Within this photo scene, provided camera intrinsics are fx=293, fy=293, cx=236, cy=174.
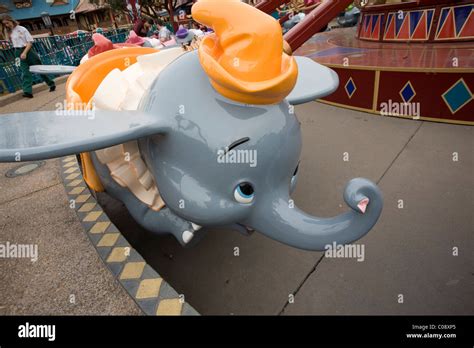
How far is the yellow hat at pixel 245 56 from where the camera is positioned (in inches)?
41.5

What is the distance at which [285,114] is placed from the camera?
1.20m

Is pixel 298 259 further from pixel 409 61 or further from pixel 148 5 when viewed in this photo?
pixel 148 5

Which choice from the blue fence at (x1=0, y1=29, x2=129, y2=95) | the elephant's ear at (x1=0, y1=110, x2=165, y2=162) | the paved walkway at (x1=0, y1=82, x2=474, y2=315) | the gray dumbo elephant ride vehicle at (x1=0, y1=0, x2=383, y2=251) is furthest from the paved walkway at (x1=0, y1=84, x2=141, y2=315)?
the blue fence at (x1=0, y1=29, x2=129, y2=95)

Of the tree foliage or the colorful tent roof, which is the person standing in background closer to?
the tree foliage

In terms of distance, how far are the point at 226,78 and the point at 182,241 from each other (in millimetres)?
856

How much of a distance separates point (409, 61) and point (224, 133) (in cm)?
390

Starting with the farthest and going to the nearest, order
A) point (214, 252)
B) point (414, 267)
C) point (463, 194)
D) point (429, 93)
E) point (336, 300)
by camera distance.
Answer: point (429, 93) < point (463, 194) < point (214, 252) < point (414, 267) < point (336, 300)

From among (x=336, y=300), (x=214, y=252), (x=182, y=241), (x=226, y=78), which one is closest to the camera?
(x=226, y=78)

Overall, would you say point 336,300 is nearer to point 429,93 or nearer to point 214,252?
point 214,252

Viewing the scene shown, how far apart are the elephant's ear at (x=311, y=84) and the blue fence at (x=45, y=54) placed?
24.5 ft

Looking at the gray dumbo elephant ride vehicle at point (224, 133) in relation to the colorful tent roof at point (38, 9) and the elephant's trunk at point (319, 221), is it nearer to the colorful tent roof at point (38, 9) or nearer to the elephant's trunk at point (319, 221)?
the elephant's trunk at point (319, 221)

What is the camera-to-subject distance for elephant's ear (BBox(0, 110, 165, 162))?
93 cm
